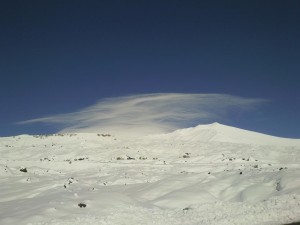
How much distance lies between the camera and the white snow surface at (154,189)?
50.8 feet

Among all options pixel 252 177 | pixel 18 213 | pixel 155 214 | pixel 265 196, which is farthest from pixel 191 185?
pixel 18 213

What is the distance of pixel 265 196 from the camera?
19.0m

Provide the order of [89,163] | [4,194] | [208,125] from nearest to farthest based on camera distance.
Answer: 1. [4,194]
2. [89,163]
3. [208,125]

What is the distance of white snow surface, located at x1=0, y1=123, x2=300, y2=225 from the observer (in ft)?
50.8

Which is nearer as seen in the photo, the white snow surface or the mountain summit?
the white snow surface

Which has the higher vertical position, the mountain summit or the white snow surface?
the mountain summit

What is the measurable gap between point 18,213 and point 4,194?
261 inches

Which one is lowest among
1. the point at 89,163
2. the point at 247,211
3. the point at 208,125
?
the point at 247,211

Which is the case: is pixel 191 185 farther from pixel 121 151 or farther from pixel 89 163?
pixel 121 151

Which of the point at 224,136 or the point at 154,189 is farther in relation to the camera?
the point at 224,136

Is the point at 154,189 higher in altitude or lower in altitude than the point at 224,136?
lower

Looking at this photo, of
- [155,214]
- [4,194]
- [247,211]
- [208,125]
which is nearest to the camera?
[247,211]

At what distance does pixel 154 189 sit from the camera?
22281mm

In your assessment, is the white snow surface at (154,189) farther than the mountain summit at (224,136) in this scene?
No
